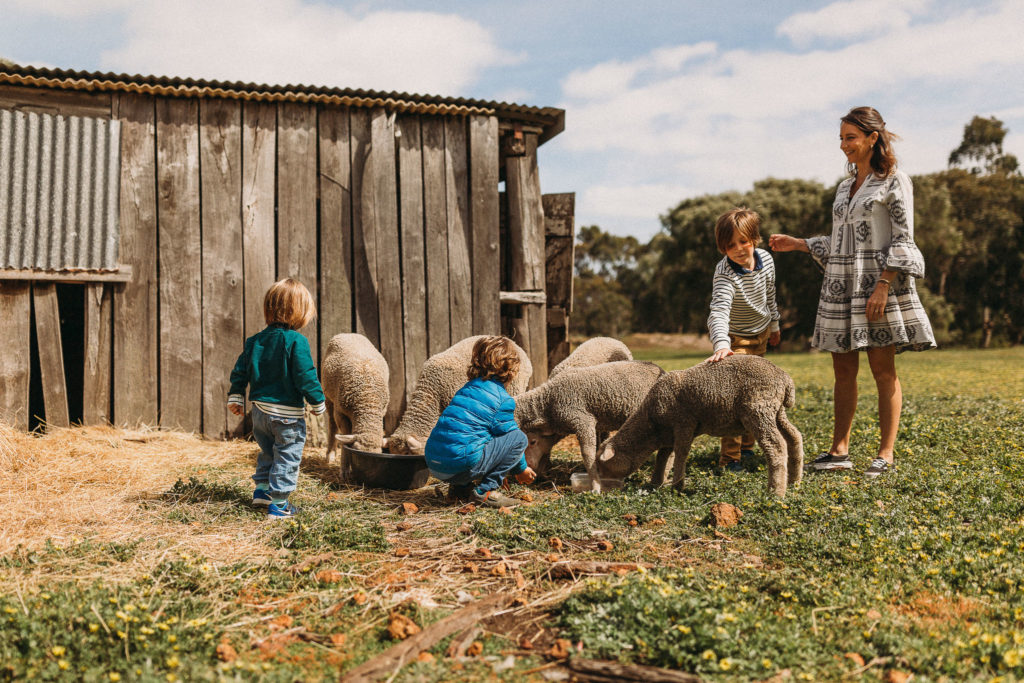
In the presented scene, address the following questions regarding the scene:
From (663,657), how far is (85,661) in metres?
2.41

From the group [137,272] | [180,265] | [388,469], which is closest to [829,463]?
[388,469]

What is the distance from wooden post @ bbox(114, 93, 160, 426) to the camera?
25.9ft

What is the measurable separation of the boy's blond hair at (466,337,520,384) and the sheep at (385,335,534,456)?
43.6 inches

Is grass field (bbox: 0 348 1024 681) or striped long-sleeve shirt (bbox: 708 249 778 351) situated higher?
striped long-sleeve shirt (bbox: 708 249 778 351)

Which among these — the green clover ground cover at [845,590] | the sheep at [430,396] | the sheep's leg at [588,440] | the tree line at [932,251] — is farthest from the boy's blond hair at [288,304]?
the tree line at [932,251]

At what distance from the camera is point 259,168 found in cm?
824

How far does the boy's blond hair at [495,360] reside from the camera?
Result: 590cm

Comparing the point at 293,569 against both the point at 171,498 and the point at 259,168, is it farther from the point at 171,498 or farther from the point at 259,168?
the point at 259,168

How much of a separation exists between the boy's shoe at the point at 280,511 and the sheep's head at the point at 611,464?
239 centimetres

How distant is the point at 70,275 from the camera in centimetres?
768

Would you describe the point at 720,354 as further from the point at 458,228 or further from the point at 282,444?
the point at 458,228

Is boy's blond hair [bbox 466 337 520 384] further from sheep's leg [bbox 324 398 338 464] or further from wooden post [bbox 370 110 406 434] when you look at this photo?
wooden post [bbox 370 110 406 434]

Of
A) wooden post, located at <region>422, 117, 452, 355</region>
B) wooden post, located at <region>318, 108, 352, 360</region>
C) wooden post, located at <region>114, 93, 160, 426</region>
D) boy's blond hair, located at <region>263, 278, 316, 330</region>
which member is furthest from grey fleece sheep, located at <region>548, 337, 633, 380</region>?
wooden post, located at <region>114, 93, 160, 426</region>

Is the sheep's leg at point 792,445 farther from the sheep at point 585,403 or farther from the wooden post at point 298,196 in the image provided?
the wooden post at point 298,196
